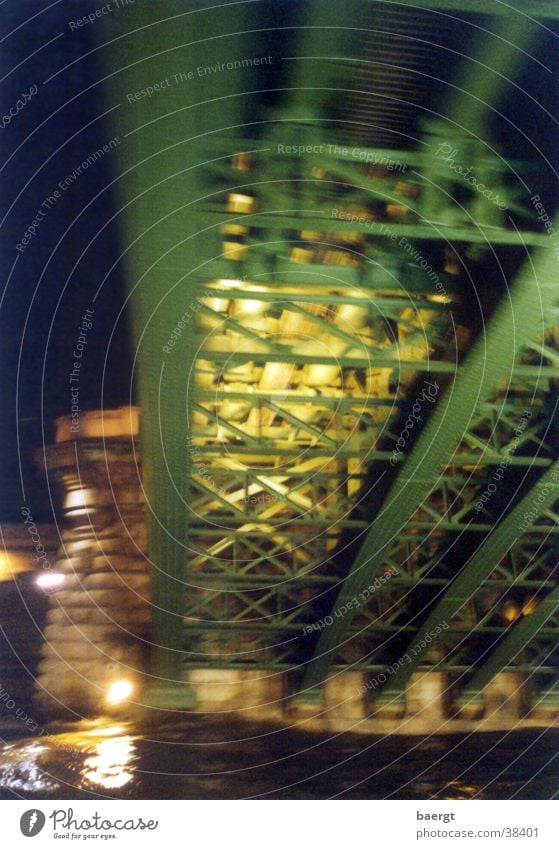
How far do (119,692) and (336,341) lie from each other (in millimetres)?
1995

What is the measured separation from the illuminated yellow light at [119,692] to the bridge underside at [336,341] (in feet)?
0.57

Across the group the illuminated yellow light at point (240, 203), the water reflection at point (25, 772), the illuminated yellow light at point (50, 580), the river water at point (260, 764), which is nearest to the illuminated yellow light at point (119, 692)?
the river water at point (260, 764)

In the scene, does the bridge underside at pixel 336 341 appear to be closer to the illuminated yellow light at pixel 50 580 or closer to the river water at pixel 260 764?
the river water at pixel 260 764

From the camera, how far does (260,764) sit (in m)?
2.83

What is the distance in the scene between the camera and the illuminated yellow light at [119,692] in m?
2.91

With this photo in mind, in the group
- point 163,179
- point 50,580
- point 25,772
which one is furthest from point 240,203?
point 25,772

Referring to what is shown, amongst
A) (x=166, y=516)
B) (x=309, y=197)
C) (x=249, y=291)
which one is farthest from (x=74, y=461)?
(x=309, y=197)

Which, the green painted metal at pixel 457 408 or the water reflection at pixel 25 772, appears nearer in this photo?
the water reflection at pixel 25 772

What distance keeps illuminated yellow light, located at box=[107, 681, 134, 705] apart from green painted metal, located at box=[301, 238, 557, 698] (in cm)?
82

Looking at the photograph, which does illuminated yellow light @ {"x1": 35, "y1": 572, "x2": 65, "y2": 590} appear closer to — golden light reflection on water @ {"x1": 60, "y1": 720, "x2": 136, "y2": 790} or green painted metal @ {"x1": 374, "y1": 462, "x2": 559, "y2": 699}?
golden light reflection on water @ {"x1": 60, "y1": 720, "x2": 136, "y2": 790}

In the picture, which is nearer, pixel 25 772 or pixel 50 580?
pixel 25 772

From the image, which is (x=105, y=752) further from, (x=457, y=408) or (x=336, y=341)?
(x=457, y=408)

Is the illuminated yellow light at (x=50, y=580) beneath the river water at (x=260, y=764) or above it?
above

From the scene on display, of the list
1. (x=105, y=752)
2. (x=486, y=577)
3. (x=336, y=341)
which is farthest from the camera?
(x=486, y=577)
